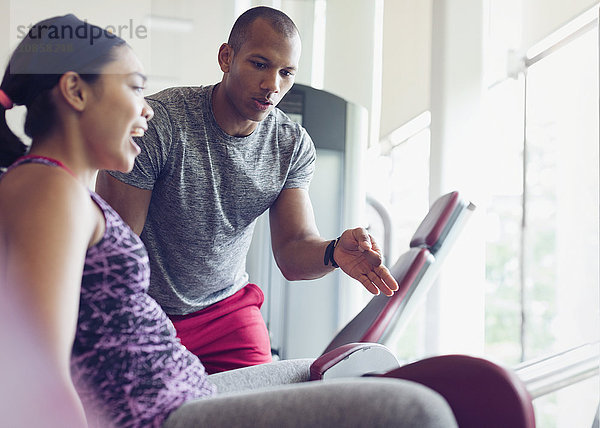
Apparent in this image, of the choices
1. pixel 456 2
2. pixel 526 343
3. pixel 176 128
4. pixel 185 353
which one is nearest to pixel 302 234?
pixel 176 128

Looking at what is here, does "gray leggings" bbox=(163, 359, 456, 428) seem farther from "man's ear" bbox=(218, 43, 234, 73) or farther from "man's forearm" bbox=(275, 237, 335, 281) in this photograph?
"man's ear" bbox=(218, 43, 234, 73)

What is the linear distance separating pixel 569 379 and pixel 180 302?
0.79 m

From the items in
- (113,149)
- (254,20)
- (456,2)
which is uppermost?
(456,2)

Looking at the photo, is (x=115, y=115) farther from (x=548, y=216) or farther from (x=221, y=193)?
(x=548, y=216)

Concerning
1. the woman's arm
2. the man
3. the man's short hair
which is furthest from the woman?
the man's short hair

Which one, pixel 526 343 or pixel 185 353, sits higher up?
pixel 185 353

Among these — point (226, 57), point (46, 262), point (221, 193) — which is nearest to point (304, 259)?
point (221, 193)

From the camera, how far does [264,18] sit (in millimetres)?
1352

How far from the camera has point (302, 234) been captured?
1.40 m

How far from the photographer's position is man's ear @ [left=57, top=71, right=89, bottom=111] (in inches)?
30.5

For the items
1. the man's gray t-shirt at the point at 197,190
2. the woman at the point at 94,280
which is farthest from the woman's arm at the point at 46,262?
the man's gray t-shirt at the point at 197,190

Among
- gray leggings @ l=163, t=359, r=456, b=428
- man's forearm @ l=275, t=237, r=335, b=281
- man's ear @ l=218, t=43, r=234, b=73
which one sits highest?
man's ear @ l=218, t=43, r=234, b=73

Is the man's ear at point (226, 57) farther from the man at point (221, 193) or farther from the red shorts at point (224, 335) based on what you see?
the red shorts at point (224, 335)

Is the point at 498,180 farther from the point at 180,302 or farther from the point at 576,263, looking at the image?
the point at 180,302
